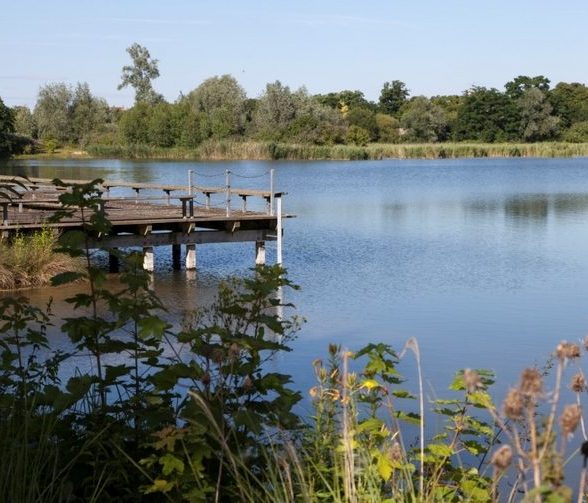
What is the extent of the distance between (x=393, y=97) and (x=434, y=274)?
9433 cm

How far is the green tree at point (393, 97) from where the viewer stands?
356 ft

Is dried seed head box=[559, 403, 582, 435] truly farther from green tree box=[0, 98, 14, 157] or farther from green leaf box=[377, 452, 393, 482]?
green tree box=[0, 98, 14, 157]

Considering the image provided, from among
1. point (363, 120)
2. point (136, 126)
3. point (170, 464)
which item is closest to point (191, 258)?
point (170, 464)

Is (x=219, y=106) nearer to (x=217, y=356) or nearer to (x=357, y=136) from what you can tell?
(x=357, y=136)

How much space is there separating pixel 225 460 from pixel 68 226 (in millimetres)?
12180

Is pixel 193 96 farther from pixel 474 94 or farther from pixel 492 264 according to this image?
pixel 492 264

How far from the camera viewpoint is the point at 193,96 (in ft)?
280

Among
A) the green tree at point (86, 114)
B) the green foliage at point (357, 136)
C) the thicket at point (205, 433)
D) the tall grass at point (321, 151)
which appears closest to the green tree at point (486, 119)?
the tall grass at point (321, 151)

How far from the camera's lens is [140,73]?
114250 millimetres

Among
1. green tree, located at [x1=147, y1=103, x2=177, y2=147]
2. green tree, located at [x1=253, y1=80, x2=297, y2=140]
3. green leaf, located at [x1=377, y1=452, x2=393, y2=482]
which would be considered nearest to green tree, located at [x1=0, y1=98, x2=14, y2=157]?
green tree, located at [x1=147, y1=103, x2=177, y2=147]

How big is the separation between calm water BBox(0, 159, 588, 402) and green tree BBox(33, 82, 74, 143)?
5730 cm

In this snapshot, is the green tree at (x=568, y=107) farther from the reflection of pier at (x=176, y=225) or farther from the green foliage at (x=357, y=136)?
the reflection of pier at (x=176, y=225)

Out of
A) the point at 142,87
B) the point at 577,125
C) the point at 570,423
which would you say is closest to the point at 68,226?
the point at 570,423

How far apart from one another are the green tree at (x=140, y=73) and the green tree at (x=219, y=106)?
28.1 meters
